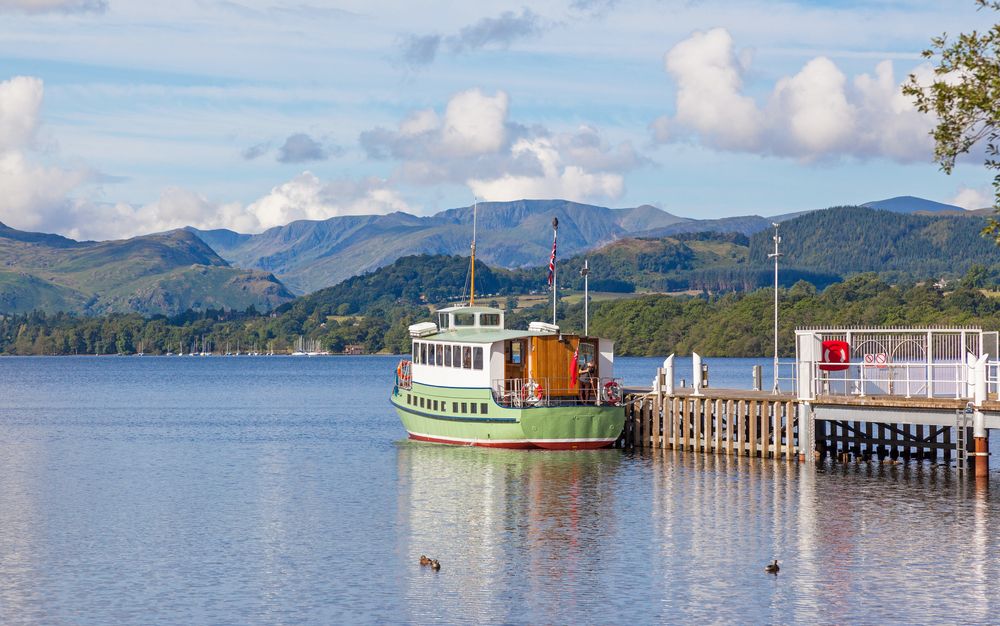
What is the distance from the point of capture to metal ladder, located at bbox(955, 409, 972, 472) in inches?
1894

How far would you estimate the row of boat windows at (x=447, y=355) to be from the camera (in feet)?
196

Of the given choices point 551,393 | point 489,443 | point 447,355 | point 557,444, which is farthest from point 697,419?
point 447,355

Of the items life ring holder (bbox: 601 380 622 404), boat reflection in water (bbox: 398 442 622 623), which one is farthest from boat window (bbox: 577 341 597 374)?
boat reflection in water (bbox: 398 442 622 623)

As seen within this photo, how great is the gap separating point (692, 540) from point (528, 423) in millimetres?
18949

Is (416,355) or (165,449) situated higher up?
(416,355)

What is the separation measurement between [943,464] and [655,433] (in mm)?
12634

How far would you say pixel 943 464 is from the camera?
186 ft

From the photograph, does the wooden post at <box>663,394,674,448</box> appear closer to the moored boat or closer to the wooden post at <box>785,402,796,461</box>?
the moored boat

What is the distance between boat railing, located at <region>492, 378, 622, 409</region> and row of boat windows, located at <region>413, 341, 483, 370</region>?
157 centimetres

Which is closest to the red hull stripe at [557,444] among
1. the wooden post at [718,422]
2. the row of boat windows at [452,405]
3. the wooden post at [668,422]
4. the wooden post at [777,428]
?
the row of boat windows at [452,405]

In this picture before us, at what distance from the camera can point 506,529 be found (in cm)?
4200

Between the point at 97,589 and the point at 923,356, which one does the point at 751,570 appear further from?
the point at 923,356

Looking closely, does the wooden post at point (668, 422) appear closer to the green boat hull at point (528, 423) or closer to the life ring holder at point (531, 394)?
the green boat hull at point (528, 423)

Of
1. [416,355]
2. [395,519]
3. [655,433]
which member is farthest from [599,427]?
[395,519]
